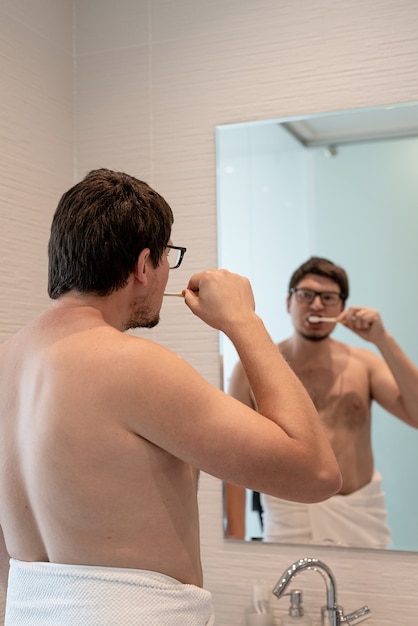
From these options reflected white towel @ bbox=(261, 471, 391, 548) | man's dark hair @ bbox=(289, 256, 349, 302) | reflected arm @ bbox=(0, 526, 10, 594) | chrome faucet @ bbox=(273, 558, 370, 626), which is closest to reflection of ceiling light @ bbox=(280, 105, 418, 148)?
man's dark hair @ bbox=(289, 256, 349, 302)

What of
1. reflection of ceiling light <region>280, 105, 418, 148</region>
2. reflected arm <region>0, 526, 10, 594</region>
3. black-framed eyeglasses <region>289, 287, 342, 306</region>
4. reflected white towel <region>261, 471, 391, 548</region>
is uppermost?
reflection of ceiling light <region>280, 105, 418, 148</region>

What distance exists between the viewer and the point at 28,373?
1154mm

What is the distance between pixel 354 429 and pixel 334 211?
51cm

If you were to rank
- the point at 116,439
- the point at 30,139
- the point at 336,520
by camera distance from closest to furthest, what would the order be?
the point at 116,439 → the point at 336,520 → the point at 30,139

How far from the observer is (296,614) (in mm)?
1771

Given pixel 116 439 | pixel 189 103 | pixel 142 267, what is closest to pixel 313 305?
pixel 189 103

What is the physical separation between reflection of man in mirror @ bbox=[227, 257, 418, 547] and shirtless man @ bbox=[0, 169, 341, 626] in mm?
702

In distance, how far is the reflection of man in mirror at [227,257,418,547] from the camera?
71.8 inches

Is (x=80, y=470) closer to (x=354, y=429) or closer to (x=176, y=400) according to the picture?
(x=176, y=400)

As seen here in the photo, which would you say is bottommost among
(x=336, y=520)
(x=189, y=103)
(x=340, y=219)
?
(x=336, y=520)

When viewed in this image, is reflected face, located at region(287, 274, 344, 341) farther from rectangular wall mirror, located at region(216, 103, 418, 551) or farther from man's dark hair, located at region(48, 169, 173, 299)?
man's dark hair, located at region(48, 169, 173, 299)

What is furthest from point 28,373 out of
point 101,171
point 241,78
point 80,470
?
point 241,78

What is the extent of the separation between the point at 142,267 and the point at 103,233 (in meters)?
0.08

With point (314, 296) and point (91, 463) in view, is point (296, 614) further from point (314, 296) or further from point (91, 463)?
point (91, 463)
